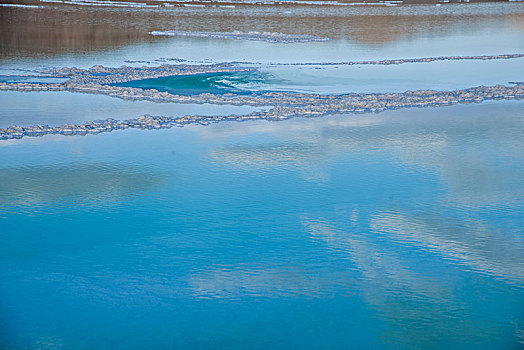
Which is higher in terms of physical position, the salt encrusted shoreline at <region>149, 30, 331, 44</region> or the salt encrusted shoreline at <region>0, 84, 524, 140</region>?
the salt encrusted shoreline at <region>149, 30, 331, 44</region>

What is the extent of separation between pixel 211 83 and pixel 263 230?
18.7 ft

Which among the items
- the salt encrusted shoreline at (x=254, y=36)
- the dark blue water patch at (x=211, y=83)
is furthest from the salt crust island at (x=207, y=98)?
the salt encrusted shoreline at (x=254, y=36)

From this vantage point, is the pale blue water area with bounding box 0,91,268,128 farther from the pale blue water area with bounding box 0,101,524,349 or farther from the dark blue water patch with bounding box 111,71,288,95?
the pale blue water area with bounding box 0,101,524,349

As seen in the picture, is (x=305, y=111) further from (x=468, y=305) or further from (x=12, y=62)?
(x=12, y=62)

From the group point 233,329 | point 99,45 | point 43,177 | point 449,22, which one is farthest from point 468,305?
point 449,22

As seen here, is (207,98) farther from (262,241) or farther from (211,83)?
(262,241)

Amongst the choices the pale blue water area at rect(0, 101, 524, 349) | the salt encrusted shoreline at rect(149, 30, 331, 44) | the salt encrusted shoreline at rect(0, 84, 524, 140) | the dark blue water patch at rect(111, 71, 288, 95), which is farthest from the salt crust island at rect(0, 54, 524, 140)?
the salt encrusted shoreline at rect(149, 30, 331, 44)

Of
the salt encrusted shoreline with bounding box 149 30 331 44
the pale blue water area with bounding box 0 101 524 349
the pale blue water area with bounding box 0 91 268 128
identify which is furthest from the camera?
the salt encrusted shoreline with bounding box 149 30 331 44

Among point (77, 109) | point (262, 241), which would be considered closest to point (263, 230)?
point (262, 241)

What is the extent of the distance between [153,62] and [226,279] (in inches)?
347

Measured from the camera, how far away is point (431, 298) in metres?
3.80

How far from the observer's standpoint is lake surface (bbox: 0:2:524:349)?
3.55 metres

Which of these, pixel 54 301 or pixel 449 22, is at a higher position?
pixel 449 22

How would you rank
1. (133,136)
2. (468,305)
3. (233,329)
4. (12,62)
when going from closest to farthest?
(233,329), (468,305), (133,136), (12,62)
